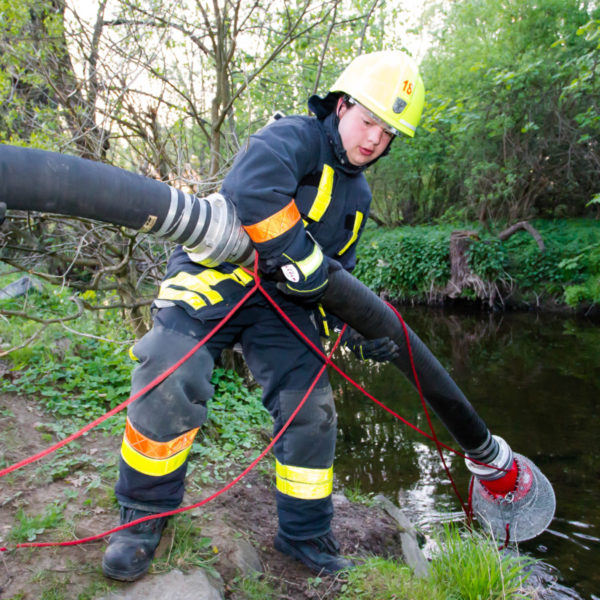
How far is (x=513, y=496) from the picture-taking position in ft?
11.8

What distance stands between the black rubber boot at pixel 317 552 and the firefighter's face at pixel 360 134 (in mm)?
1937

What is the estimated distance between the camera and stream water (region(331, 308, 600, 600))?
370 cm

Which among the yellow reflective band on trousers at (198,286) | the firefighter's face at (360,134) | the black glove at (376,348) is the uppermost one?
the firefighter's face at (360,134)

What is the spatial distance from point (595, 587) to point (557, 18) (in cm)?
1495

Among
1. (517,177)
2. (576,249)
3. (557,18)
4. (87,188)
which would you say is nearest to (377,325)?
(87,188)

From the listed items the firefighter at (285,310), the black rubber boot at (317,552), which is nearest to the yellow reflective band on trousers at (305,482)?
the firefighter at (285,310)

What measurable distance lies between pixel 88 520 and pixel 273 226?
5.52 feet

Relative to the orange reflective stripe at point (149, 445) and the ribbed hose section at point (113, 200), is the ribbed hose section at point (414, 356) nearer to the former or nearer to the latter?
the ribbed hose section at point (113, 200)

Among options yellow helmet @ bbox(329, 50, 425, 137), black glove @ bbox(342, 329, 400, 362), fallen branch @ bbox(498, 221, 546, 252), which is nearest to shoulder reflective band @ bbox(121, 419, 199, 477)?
black glove @ bbox(342, 329, 400, 362)

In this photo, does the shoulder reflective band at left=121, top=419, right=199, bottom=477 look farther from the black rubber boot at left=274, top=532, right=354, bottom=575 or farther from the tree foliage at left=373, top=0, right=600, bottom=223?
the tree foliage at left=373, top=0, right=600, bottom=223

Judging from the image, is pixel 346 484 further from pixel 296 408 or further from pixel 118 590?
pixel 118 590

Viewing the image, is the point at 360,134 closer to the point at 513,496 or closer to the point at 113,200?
the point at 113,200

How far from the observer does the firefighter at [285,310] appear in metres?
2.10

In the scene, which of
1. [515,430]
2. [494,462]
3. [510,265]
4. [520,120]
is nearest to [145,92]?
[494,462]
